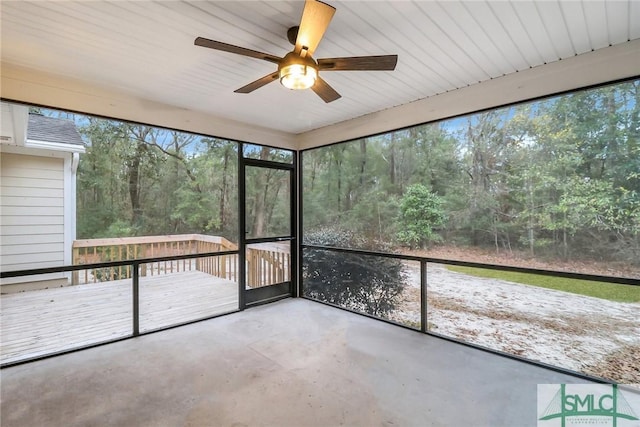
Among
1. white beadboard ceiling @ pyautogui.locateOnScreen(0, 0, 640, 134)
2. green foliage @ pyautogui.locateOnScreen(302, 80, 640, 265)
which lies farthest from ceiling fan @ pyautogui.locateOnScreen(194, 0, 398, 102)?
green foliage @ pyautogui.locateOnScreen(302, 80, 640, 265)

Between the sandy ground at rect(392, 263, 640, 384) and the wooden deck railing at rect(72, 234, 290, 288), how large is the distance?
2106 millimetres

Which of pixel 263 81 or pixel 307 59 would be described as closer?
pixel 307 59

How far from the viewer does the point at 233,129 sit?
13.4 ft

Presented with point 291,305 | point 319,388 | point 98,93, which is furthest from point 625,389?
point 98,93

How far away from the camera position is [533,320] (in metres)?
2.99

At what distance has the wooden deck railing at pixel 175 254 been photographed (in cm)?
337

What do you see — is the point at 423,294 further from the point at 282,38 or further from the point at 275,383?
the point at 282,38

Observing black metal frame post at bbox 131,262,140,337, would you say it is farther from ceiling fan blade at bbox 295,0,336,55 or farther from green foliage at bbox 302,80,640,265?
ceiling fan blade at bbox 295,0,336,55

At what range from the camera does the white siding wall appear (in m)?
3.13

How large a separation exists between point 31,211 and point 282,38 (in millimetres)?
3704

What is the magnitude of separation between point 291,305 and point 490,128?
11.7 ft

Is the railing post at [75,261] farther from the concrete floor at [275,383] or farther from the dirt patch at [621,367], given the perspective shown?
the dirt patch at [621,367]

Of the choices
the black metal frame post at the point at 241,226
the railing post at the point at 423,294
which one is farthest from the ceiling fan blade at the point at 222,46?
the railing post at the point at 423,294

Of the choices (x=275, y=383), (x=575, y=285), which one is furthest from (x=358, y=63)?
(x=575, y=285)
